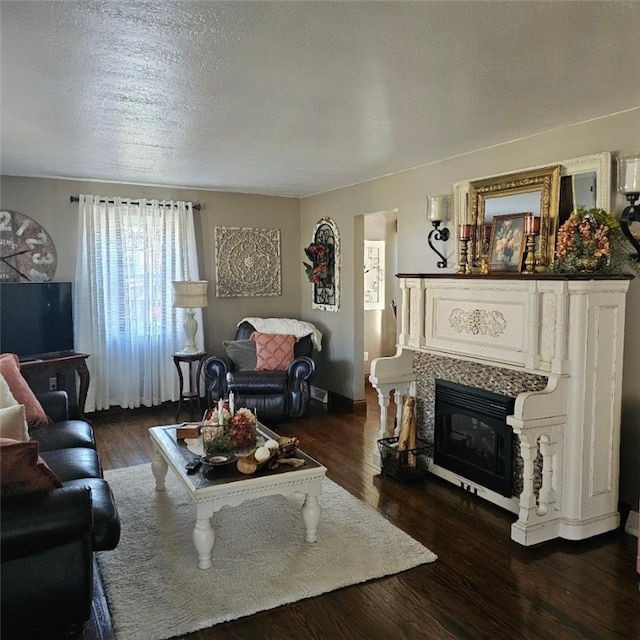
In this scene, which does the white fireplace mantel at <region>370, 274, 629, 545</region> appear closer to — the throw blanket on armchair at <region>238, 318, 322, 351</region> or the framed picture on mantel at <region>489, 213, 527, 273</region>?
the framed picture on mantel at <region>489, 213, 527, 273</region>

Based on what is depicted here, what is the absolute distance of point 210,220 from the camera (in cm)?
620

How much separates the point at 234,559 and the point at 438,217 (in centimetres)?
300

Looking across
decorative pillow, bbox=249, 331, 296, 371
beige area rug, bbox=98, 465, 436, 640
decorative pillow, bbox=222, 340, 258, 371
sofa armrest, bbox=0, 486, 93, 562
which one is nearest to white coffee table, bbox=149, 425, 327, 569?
beige area rug, bbox=98, 465, 436, 640

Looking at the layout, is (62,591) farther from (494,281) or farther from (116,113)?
(494,281)

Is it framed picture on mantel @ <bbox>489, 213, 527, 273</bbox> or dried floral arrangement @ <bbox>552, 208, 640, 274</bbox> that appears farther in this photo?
framed picture on mantel @ <bbox>489, 213, 527, 273</bbox>

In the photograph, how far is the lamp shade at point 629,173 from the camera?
2.89 meters

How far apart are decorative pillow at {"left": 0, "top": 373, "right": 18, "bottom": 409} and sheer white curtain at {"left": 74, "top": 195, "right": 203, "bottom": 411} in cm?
237

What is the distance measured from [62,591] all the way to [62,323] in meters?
3.50

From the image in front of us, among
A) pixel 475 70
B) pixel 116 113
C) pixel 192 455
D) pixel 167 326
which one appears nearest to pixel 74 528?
pixel 192 455

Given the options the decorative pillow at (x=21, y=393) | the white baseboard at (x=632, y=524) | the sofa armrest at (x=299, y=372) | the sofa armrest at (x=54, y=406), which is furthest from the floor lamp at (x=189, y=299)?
the white baseboard at (x=632, y=524)

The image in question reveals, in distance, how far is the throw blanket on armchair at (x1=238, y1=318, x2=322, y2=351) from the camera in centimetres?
601

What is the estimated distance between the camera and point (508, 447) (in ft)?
11.0

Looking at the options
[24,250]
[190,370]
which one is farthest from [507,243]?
[24,250]

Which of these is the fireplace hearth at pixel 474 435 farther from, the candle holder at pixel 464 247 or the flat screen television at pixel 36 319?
the flat screen television at pixel 36 319
